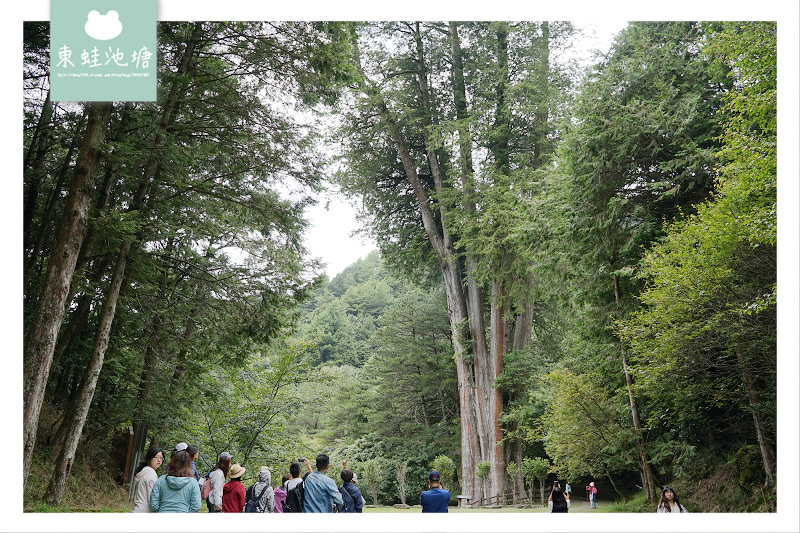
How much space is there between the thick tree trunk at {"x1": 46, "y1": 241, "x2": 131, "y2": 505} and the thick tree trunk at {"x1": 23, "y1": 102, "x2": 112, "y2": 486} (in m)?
0.95

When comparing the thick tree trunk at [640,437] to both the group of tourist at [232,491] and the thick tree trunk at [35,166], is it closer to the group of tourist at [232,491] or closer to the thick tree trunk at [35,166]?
the group of tourist at [232,491]

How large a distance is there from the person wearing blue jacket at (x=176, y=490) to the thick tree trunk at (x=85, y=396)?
12.9 ft

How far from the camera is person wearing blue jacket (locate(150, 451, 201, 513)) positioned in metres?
4.15

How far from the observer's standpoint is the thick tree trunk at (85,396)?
733 centimetres

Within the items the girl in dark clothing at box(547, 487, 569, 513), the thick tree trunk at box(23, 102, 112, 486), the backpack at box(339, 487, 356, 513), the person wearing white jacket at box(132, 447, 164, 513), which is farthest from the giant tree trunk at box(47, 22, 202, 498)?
the girl in dark clothing at box(547, 487, 569, 513)

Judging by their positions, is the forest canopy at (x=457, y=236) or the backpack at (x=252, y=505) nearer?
the backpack at (x=252, y=505)

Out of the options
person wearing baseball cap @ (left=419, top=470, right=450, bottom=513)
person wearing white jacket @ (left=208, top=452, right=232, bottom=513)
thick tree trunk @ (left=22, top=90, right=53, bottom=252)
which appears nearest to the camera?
person wearing baseball cap @ (left=419, top=470, right=450, bottom=513)

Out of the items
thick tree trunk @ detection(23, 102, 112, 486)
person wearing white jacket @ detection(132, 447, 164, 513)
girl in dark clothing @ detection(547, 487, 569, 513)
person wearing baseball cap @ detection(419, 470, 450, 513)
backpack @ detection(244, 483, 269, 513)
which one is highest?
thick tree trunk @ detection(23, 102, 112, 486)

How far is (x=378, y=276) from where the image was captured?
31375 mm

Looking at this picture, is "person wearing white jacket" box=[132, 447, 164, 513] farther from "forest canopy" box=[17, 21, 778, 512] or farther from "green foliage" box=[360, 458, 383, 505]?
"green foliage" box=[360, 458, 383, 505]

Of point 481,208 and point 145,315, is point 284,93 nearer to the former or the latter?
point 145,315

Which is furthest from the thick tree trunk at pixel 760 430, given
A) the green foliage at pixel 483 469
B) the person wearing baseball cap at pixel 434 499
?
the green foliage at pixel 483 469

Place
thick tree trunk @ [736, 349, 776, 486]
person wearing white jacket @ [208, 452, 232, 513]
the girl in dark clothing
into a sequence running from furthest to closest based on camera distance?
1. thick tree trunk @ [736, 349, 776, 486]
2. the girl in dark clothing
3. person wearing white jacket @ [208, 452, 232, 513]

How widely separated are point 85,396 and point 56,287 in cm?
198
